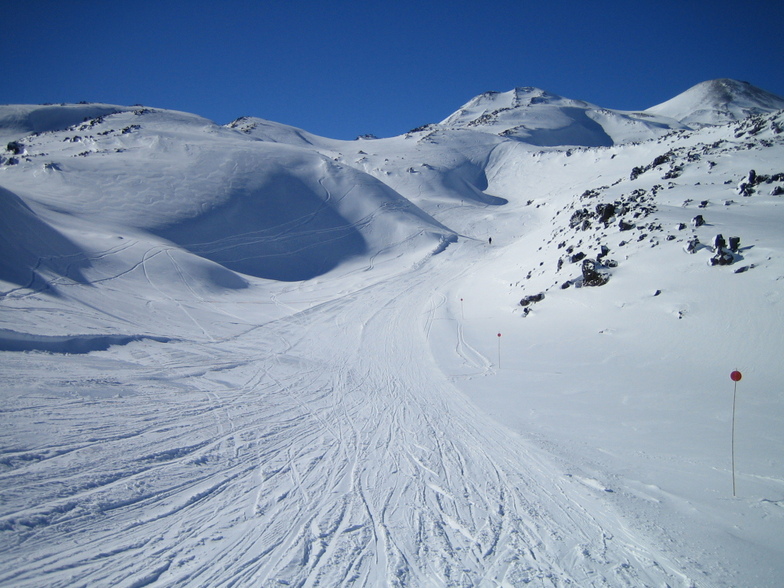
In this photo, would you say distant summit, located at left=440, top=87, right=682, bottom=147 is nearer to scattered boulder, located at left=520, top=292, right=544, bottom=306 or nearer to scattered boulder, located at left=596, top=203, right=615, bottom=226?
scattered boulder, located at left=596, top=203, right=615, bottom=226

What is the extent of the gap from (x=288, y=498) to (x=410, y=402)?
4649 millimetres

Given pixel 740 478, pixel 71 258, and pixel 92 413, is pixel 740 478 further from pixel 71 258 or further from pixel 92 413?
pixel 71 258

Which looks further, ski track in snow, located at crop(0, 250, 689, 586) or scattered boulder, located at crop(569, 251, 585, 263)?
scattered boulder, located at crop(569, 251, 585, 263)

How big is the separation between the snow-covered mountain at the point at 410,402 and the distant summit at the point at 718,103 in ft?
315

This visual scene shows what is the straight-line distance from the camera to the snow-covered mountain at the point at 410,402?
14.7ft

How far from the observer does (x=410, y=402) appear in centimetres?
980

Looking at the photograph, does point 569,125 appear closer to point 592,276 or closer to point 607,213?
point 607,213

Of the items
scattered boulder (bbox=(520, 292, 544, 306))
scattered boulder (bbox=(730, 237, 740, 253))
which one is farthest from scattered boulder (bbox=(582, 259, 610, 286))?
scattered boulder (bbox=(730, 237, 740, 253))

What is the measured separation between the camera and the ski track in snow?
4.20 meters

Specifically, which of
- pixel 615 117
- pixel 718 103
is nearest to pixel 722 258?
pixel 615 117

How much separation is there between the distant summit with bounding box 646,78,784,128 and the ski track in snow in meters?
117

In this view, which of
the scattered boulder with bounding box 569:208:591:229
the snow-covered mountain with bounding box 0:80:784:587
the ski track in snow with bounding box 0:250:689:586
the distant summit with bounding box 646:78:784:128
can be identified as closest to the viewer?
the ski track in snow with bounding box 0:250:689:586

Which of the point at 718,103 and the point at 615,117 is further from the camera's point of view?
the point at 718,103

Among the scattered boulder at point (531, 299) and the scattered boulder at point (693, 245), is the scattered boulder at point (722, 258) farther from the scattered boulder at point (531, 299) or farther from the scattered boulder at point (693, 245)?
the scattered boulder at point (531, 299)
